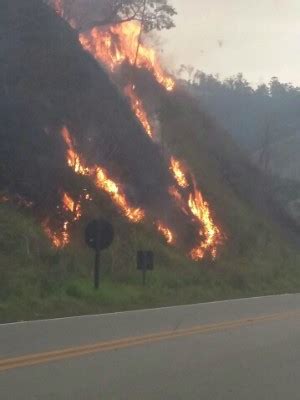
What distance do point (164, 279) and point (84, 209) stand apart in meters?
4.87

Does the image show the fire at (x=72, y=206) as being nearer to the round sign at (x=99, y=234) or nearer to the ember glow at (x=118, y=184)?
the ember glow at (x=118, y=184)

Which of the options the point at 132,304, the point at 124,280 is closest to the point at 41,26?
the point at 124,280

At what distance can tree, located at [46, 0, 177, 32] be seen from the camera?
147 ft

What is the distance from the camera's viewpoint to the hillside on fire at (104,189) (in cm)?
2494

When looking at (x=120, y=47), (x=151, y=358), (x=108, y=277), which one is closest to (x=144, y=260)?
(x=108, y=277)

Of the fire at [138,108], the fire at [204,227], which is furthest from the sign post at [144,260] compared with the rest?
the fire at [138,108]

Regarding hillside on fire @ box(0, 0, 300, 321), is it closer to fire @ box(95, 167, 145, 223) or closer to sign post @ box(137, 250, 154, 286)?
fire @ box(95, 167, 145, 223)

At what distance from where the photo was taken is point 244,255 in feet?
133

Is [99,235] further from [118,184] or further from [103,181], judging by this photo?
[118,184]

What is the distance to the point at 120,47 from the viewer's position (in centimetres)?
4681

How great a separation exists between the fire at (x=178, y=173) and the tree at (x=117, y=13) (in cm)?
829

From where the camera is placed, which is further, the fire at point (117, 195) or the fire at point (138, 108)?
the fire at point (138, 108)

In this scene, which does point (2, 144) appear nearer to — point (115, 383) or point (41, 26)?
point (41, 26)

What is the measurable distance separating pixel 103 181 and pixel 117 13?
49.7ft
